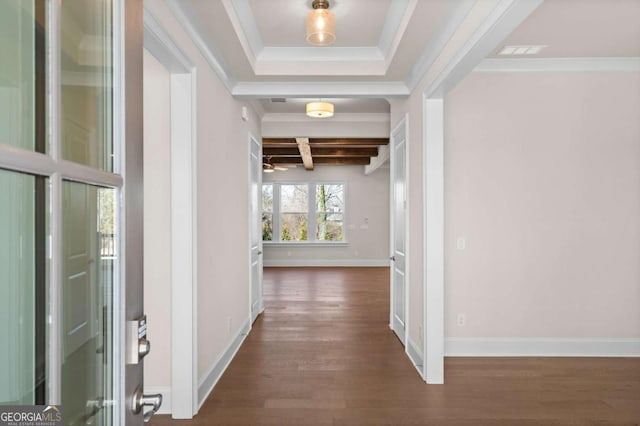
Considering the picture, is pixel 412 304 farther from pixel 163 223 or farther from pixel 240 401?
pixel 163 223

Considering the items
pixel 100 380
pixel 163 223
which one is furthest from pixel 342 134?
pixel 100 380

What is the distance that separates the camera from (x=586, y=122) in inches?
141

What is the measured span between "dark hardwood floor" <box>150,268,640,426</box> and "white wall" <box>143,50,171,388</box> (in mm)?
378

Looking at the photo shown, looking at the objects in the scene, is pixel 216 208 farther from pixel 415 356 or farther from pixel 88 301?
pixel 88 301

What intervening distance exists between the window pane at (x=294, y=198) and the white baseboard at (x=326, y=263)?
4.30ft

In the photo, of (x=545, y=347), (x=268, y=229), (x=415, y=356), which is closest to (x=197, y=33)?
(x=415, y=356)

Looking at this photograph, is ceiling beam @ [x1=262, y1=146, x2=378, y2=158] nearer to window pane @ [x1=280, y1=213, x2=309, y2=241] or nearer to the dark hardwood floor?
window pane @ [x1=280, y1=213, x2=309, y2=241]

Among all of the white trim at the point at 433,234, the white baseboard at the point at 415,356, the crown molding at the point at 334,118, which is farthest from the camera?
the crown molding at the point at 334,118

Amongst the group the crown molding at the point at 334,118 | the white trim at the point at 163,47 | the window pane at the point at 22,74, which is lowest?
the window pane at the point at 22,74

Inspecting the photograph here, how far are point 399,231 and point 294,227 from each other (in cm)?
620

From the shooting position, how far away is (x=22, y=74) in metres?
0.63

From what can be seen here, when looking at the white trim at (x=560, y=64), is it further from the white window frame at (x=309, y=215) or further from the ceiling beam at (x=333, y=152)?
the white window frame at (x=309, y=215)

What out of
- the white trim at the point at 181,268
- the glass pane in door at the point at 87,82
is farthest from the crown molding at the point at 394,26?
the glass pane in door at the point at 87,82

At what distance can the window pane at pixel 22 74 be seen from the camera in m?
0.59
